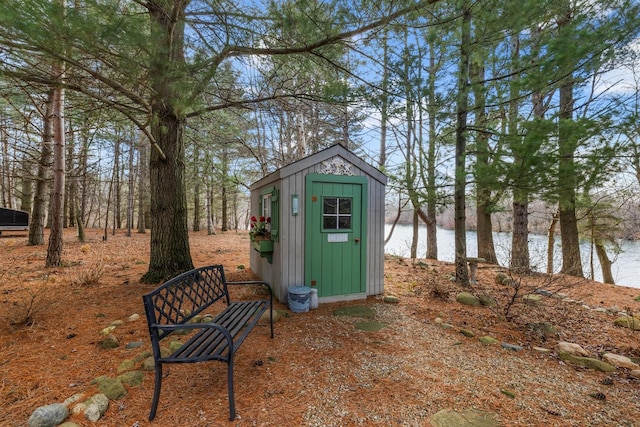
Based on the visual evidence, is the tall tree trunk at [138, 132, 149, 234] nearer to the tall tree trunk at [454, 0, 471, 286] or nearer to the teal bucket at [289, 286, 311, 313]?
the teal bucket at [289, 286, 311, 313]

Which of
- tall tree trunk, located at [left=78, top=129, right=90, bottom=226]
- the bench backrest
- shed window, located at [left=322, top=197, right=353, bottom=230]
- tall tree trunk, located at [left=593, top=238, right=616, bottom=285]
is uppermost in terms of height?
tall tree trunk, located at [left=78, top=129, right=90, bottom=226]

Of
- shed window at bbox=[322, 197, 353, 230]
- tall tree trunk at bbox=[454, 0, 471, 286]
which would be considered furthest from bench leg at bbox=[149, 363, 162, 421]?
tall tree trunk at bbox=[454, 0, 471, 286]

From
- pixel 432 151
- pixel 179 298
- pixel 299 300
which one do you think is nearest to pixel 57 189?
pixel 179 298

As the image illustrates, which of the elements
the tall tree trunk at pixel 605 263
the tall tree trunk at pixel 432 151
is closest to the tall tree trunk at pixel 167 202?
the tall tree trunk at pixel 432 151

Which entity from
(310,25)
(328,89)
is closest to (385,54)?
(328,89)

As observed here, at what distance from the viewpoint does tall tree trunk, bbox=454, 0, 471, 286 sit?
152 inches

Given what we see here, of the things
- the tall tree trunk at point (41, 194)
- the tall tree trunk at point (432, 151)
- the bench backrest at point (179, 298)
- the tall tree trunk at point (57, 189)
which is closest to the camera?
the bench backrest at point (179, 298)

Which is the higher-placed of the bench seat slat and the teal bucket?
the bench seat slat

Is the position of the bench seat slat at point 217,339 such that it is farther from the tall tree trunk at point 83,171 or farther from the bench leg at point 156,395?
the tall tree trunk at point 83,171

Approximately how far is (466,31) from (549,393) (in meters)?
4.26

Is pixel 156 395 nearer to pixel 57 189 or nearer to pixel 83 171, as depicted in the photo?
pixel 57 189

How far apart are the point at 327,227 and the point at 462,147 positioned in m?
2.86

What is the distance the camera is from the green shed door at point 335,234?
3.93m

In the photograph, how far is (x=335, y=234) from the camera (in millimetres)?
4055
